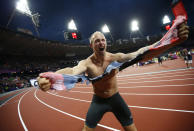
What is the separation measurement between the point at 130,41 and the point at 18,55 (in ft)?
106

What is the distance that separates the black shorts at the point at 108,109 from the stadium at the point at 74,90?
86 cm

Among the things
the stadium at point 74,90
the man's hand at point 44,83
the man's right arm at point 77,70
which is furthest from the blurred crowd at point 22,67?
A: the man's hand at point 44,83

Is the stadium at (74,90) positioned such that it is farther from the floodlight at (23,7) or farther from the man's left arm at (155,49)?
the man's left arm at (155,49)

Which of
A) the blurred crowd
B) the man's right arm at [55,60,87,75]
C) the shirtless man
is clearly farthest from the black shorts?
the blurred crowd

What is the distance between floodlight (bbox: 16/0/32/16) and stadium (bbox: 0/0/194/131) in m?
0.35

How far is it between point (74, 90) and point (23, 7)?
13854 mm

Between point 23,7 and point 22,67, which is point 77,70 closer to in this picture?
point 23,7

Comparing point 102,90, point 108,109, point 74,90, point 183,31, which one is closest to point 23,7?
point 74,90

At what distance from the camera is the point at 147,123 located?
3.01m

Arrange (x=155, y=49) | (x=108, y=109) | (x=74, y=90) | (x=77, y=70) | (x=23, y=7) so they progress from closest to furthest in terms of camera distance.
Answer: (x=155, y=49)
(x=77, y=70)
(x=108, y=109)
(x=74, y=90)
(x=23, y=7)

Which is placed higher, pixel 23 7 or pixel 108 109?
pixel 23 7

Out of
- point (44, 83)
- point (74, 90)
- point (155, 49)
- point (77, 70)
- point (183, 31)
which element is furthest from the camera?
point (74, 90)

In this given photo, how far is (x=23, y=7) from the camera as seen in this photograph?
14.4 meters

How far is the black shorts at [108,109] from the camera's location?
1.71 metres
